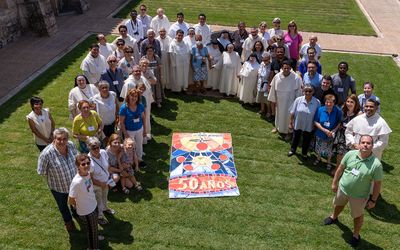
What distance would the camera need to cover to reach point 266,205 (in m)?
7.48

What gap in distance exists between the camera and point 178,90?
11742mm

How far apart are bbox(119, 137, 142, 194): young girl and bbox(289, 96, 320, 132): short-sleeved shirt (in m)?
3.44

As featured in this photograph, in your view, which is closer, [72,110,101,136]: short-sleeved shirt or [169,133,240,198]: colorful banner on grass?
[72,110,101,136]: short-sleeved shirt

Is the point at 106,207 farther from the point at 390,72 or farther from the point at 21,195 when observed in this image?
the point at 390,72

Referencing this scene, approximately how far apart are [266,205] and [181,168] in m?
1.98

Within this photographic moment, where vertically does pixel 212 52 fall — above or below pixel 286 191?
above

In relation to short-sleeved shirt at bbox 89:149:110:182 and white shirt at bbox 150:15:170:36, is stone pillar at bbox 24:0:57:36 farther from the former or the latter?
short-sleeved shirt at bbox 89:149:110:182

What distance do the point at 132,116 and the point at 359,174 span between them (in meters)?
4.21

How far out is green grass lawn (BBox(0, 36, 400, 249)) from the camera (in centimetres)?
661

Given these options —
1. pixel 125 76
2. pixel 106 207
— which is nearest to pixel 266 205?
pixel 106 207

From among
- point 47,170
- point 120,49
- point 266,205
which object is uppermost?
point 120,49

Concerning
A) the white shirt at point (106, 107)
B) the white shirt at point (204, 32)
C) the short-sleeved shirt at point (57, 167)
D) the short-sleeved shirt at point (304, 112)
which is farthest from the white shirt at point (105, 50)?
the short-sleeved shirt at point (304, 112)

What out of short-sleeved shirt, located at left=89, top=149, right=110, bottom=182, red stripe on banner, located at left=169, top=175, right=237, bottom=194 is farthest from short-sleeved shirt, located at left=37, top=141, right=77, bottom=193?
red stripe on banner, located at left=169, top=175, right=237, bottom=194

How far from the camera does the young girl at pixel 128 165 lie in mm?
7387
